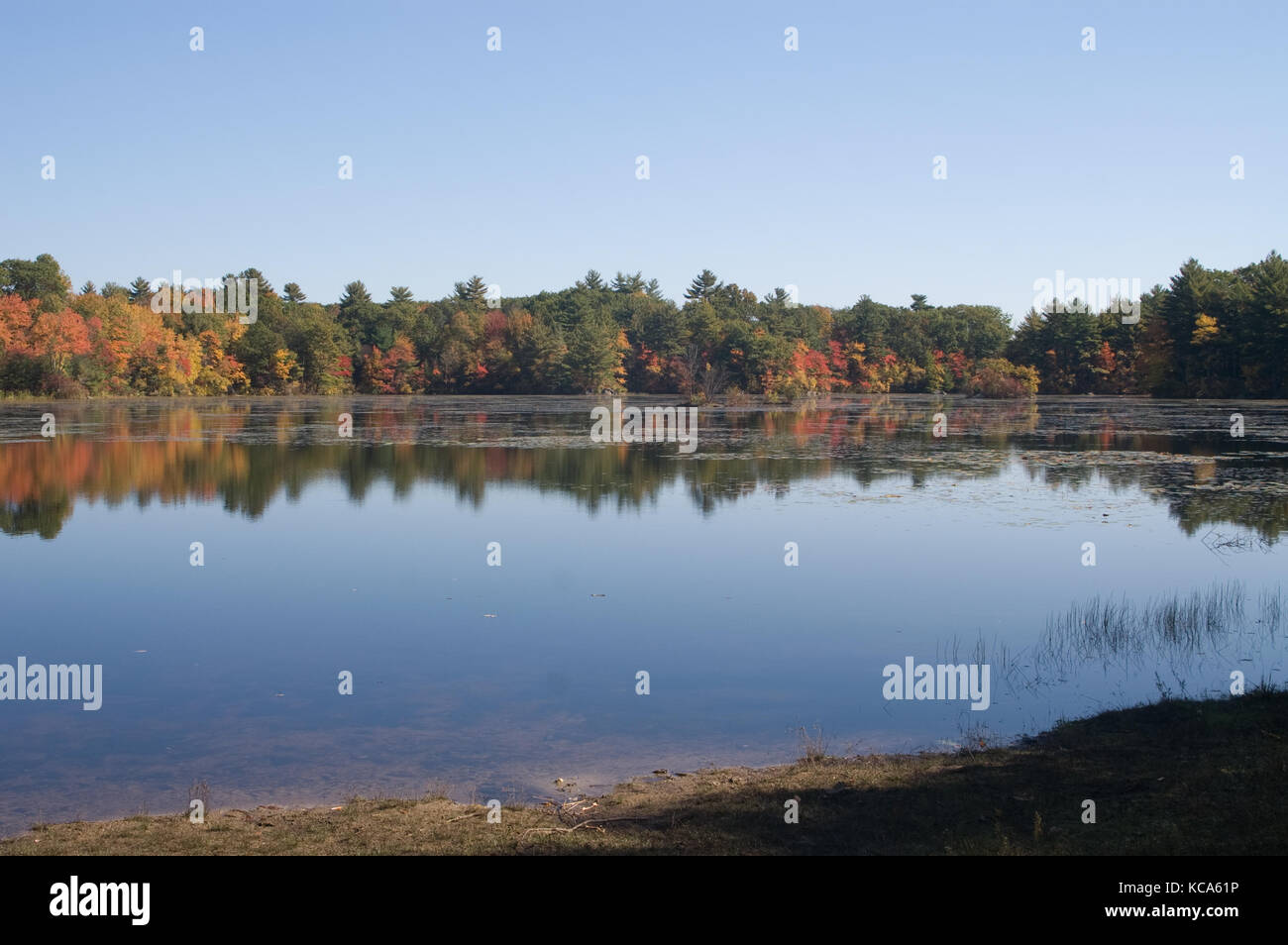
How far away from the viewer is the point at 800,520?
16.9 meters

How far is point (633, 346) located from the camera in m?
92.1

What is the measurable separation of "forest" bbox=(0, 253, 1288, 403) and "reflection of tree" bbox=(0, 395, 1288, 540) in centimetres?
2461

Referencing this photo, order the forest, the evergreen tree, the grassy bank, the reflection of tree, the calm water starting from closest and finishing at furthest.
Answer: the grassy bank, the calm water, the reflection of tree, the forest, the evergreen tree

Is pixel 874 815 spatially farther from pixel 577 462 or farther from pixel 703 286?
pixel 703 286

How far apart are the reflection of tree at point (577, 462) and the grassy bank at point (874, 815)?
11.0 meters

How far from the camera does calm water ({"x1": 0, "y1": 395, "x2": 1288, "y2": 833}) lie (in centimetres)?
720

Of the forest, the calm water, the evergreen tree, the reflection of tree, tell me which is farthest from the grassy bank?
the evergreen tree

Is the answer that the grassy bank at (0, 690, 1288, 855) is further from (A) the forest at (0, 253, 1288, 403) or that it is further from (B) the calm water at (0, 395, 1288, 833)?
(A) the forest at (0, 253, 1288, 403)

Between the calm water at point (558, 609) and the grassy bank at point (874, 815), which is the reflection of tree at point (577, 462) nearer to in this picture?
the calm water at point (558, 609)

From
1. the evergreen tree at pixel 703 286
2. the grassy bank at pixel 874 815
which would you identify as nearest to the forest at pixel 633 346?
the evergreen tree at pixel 703 286

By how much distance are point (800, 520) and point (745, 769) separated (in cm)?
1057

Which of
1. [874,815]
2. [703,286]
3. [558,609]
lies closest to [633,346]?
[703,286]

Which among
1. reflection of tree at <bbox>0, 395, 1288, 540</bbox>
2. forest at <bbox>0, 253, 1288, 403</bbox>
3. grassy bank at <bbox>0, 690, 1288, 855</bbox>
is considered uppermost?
forest at <bbox>0, 253, 1288, 403</bbox>
